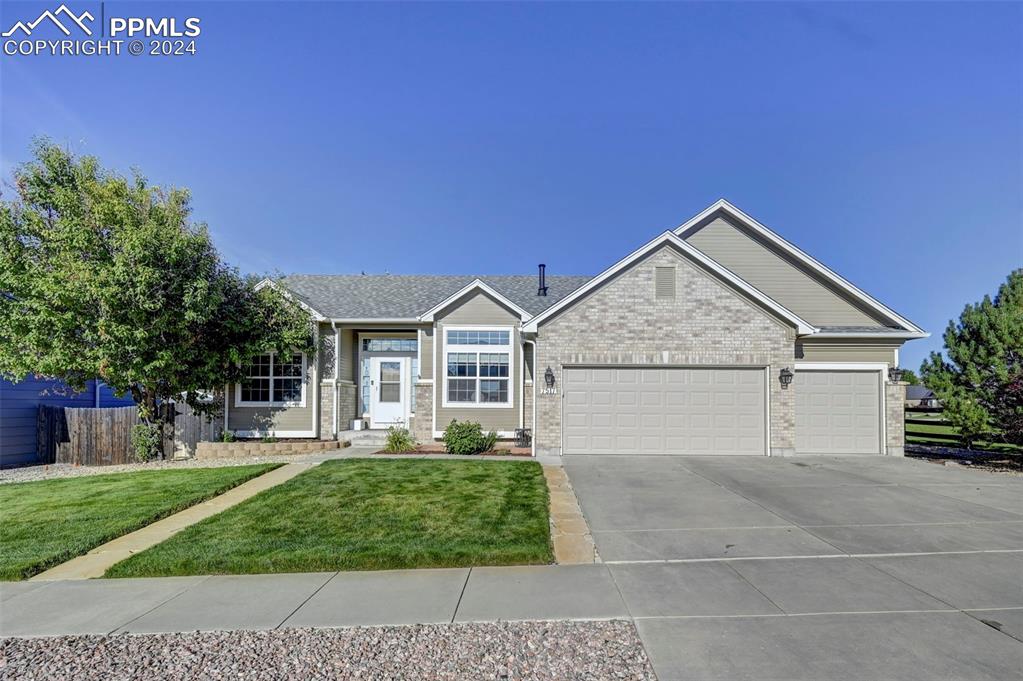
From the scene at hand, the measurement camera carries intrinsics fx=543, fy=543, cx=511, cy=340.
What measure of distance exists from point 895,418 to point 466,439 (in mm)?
11249

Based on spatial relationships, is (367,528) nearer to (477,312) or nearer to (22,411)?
(477,312)

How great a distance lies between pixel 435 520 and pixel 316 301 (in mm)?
12058

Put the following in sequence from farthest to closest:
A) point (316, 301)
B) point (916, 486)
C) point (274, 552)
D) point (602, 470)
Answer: point (316, 301)
point (602, 470)
point (916, 486)
point (274, 552)

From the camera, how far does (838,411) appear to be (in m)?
14.4

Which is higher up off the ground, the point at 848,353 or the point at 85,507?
the point at 848,353

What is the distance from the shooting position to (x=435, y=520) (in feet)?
24.6

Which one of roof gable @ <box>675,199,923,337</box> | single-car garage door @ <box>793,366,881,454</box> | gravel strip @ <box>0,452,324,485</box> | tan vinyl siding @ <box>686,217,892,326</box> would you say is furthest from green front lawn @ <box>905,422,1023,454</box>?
gravel strip @ <box>0,452,324,485</box>

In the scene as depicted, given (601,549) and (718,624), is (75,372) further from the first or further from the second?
(718,624)

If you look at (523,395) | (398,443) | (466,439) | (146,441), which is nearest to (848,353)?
(523,395)

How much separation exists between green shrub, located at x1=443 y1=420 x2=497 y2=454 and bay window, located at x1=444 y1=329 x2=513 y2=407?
150cm

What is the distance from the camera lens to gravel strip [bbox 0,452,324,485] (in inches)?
492

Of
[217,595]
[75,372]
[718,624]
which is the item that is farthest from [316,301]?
[718,624]

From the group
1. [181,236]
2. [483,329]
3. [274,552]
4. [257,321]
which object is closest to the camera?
[274,552]

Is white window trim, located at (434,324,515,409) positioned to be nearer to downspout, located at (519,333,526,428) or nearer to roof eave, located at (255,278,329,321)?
downspout, located at (519,333,526,428)
